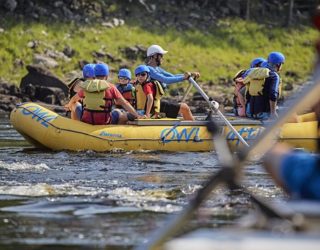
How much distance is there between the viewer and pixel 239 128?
15.4 meters

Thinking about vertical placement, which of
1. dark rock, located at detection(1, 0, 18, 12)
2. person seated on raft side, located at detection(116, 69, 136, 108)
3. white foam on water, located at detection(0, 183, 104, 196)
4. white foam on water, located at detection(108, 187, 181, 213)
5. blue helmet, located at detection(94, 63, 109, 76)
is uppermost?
dark rock, located at detection(1, 0, 18, 12)

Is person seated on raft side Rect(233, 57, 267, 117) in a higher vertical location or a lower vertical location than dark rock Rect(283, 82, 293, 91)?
higher

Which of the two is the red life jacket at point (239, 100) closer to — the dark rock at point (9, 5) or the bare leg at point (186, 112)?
the bare leg at point (186, 112)

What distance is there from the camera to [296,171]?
15.0ft

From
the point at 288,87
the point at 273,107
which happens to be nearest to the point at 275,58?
the point at 273,107

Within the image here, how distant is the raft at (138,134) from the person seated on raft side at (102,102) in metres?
0.20

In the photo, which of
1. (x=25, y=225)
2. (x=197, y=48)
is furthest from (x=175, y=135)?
(x=197, y=48)

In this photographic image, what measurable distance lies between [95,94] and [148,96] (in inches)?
49.5

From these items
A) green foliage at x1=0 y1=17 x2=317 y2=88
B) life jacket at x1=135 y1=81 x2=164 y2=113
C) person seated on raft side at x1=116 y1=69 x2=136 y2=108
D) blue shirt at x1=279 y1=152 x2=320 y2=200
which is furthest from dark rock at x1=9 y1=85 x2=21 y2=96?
blue shirt at x1=279 y1=152 x2=320 y2=200

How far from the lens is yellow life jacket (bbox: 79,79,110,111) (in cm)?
1495

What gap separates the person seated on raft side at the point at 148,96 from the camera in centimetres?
1600

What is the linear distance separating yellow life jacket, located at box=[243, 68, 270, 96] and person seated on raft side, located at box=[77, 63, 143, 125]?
7.36 ft

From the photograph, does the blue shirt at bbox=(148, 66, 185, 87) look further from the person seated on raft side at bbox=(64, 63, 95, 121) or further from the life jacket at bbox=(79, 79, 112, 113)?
the life jacket at bbox=(79, 79, 112, 113)

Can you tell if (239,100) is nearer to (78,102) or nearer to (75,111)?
(78,102)
